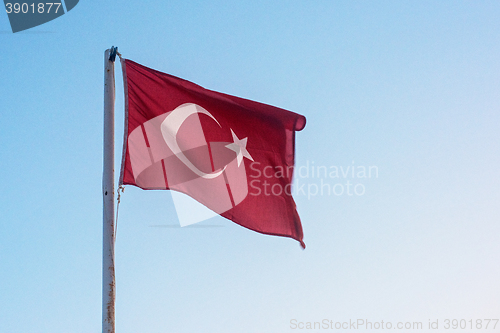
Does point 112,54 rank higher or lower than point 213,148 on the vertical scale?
higher

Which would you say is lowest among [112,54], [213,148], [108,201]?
[108,201]

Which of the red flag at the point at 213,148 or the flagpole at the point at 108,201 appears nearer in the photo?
the flagpole at the point at 108,201

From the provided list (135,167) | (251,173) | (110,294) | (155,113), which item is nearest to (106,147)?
(135,167)

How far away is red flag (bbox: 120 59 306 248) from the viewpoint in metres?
11.5

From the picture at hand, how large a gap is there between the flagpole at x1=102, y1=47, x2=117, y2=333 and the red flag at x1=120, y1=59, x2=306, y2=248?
439mm

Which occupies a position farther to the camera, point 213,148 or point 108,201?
point 213,148

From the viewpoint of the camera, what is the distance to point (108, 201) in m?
10.2

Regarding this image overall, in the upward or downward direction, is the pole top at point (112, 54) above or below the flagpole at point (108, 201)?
above

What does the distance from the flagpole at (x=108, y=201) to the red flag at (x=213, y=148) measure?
439 millimetres

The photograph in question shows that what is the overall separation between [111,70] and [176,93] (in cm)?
147

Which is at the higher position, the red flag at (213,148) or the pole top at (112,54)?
the pole top at (112,54)

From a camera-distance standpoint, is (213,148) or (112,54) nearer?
(112,54)

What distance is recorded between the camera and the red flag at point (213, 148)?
11.5 m

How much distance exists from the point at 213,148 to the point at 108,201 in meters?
3.09
